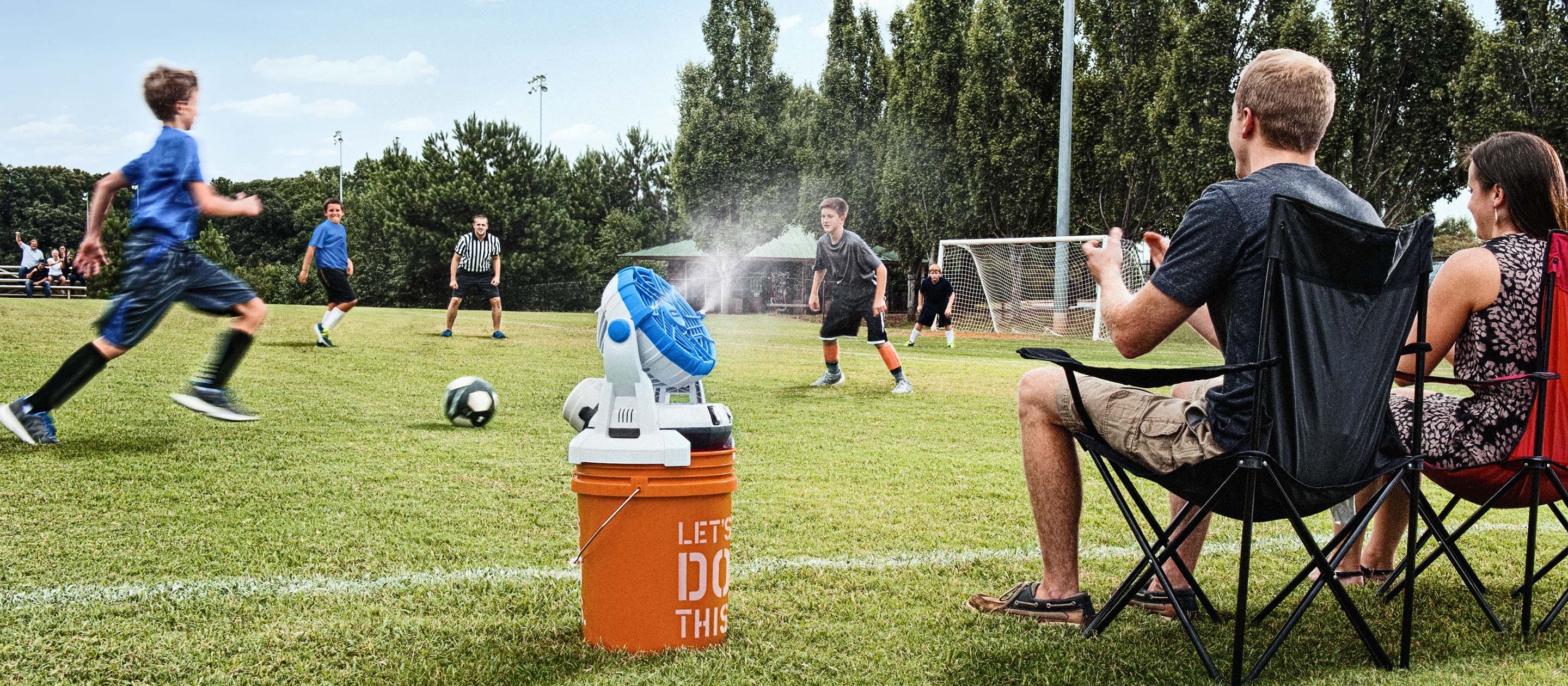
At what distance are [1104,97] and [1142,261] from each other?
5.87 meters

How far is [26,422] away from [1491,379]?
604 centimetres

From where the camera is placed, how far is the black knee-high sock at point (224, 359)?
553 centimetres

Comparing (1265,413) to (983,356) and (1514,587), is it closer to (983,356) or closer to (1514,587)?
(1514,587)

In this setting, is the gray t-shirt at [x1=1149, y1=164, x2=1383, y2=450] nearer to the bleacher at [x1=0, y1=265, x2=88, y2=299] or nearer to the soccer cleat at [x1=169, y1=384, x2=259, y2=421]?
A: the soccer cleat at [x1=169, y1=384, x2=259, y2=421]

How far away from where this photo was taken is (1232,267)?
8.02 ft

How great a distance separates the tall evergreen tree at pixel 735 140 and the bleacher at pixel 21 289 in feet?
66.9

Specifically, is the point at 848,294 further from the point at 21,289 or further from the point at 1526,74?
the point at 21,289

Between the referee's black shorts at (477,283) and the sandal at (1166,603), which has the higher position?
the referee's black shorts at (477,283)

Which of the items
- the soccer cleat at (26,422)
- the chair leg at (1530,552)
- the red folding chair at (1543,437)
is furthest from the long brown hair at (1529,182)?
the soccer cleat at (26,422)

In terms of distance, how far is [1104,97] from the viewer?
89.1 ft

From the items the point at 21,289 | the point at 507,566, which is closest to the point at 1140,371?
the point at 507,566

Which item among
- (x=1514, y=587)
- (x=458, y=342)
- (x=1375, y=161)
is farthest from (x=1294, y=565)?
(x=1375, y=161)

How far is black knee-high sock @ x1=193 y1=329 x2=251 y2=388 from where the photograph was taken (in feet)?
18.1

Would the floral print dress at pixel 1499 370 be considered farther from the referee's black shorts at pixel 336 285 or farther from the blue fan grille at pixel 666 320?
the referee's black shorts at pixel 336 285
